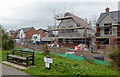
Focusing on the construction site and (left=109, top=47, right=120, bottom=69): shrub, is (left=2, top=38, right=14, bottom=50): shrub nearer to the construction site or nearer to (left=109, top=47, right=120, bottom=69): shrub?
the construction site

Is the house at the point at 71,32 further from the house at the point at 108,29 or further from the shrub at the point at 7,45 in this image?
the shrub at the point at 7,45

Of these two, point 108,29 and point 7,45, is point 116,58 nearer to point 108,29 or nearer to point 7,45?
point 7,45

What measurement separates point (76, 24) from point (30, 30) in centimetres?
3617

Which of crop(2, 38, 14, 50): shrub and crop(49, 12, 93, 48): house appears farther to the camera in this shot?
crop(49, 12, 93, 48): house

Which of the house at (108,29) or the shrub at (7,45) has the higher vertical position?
the house at (108,29)

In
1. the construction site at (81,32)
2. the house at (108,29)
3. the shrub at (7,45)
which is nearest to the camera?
the shrub at (7,45)

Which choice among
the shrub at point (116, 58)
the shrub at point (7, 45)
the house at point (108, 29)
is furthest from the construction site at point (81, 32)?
the shrub at point (116, 58)

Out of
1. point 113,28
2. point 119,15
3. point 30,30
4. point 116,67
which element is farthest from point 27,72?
point 30,30

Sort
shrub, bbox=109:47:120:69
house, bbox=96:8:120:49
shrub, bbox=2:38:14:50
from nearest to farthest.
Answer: shrub, bbox=109:47:120:69
shrub, bbox=2:38:14:50
house, bbox=96:8:120:49

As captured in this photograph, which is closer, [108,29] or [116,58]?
[116,58]

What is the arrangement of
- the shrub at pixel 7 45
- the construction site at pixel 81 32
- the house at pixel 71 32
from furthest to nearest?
the house at pixel 71 32
the construction site at pixel 81 32
the shrub at pixel 7 45

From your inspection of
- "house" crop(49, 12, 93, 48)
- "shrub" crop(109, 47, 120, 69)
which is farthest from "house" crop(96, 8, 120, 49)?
"shrub" crop(109, 47, 120, 69)

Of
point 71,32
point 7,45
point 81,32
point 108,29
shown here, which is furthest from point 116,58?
point 71,32

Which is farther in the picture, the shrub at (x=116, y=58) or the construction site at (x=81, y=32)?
the construction site at (x=81, y=32)
